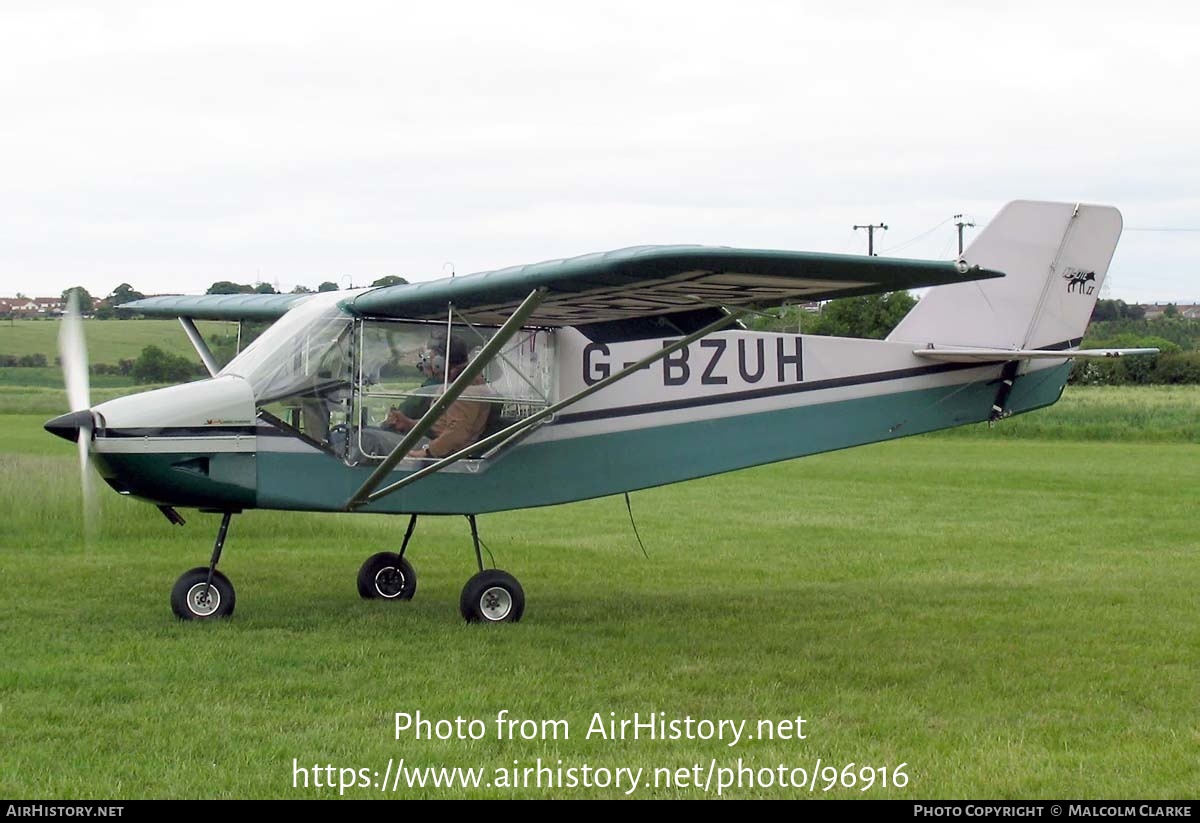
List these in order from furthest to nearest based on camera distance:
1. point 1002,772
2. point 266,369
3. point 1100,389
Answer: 1. point 1100,389
2. point 266,369
3. point 1002,772

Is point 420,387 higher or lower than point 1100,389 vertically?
higher

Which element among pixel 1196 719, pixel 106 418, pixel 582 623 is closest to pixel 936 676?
pixel 1196 719

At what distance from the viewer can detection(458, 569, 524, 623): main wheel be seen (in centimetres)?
977

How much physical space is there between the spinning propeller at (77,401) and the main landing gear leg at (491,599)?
2.69m

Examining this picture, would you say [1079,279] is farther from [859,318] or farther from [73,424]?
[859,318]

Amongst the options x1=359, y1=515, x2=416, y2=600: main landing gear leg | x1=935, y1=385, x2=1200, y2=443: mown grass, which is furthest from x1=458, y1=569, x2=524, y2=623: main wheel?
x1=935, y1=385, x2=1200, y2=443: mown grass

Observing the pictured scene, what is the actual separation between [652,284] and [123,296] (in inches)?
318

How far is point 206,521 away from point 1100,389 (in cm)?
5552

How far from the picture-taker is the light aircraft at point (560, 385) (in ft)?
29.2

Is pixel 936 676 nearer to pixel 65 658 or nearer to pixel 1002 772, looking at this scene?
pixel 1002 772

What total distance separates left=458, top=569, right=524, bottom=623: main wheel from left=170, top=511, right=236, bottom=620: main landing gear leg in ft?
5.47

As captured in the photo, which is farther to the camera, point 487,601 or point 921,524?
point 921,524

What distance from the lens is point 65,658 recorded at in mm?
8141

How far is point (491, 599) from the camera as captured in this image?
9.84 metres
